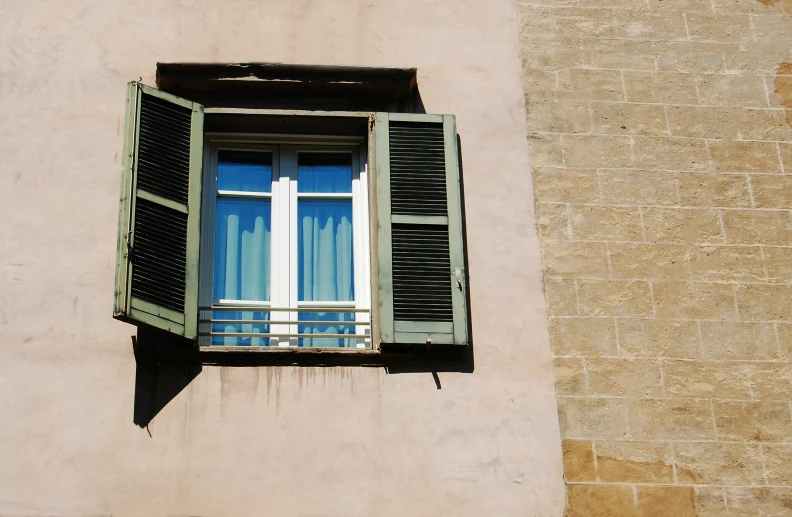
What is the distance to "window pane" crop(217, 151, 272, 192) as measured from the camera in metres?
7.61

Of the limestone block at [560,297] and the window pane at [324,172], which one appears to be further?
the window pane at [324,172]

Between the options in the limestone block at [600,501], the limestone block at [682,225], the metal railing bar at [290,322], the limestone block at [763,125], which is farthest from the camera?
the limestone block at [763,125]

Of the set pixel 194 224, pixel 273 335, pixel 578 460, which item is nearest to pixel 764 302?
pixel 578 460

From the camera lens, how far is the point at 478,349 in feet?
22.8

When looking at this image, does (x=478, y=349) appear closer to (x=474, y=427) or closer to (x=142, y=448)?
(x=474, y=427)

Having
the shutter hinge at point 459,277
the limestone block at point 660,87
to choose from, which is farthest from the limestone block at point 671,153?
the shutter hinge at point 459,277

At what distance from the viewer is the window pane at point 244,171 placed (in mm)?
7613

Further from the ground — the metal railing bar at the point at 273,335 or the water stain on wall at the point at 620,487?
the metal railing bar at the point at 273,335

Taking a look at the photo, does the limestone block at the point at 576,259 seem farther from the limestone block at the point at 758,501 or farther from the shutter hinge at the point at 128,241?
the shutter hinge at the point at 128,241

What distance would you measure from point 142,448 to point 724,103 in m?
4.19

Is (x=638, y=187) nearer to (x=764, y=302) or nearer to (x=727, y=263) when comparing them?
(x=727, y=263)

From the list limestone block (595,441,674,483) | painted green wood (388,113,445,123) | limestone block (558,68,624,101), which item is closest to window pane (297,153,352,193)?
painted green wood (388,113,445,123)

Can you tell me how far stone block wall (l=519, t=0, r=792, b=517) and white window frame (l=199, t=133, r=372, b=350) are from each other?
1.06 meters

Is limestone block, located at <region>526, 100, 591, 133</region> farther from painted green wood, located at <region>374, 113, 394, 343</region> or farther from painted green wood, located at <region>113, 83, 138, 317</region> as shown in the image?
painted green wood, located at <region>113, 83, 138, 317</region>
